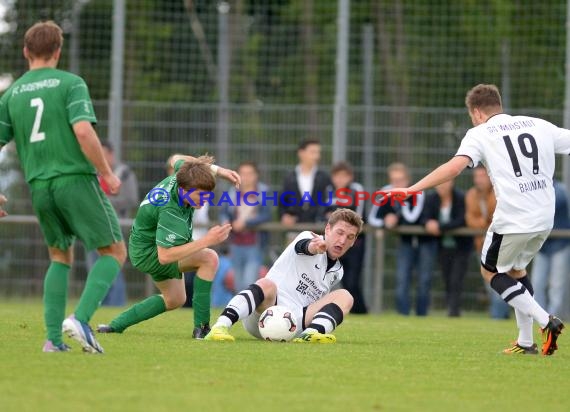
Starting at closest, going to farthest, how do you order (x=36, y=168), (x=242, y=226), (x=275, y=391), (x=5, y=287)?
(x=275, y=391) → (x=36, y=168) → (x=242, y=226) → (x=5, y=287)

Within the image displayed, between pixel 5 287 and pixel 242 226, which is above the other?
A: pixel 242 226

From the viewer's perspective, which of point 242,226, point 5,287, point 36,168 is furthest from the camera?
point 5,287

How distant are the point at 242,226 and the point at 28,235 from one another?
3.39m

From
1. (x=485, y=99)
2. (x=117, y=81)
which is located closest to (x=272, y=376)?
(x=485, y=99)

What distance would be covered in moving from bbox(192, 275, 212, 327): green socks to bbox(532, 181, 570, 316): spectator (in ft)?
24.6

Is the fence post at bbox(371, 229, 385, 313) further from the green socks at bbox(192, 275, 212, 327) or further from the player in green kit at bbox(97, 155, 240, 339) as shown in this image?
the green socks at bbox(192, 275, 212, 327)

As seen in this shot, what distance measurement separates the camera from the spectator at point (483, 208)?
55.0 feet

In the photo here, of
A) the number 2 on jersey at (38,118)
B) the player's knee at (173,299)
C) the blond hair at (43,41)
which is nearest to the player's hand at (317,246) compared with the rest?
the player's knee at (173,299)

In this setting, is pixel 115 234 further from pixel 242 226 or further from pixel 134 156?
pixel 134 156

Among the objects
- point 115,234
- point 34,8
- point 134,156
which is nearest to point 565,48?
point 134,156

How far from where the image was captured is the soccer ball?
9.55 meters

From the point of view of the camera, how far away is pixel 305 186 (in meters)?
16.8

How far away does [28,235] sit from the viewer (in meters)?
18.2

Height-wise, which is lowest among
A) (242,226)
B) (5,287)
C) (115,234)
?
(5,287)
